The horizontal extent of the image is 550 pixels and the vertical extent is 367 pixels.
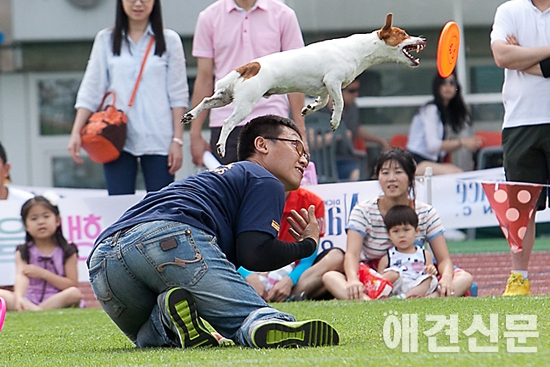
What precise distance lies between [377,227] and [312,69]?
3064 mm

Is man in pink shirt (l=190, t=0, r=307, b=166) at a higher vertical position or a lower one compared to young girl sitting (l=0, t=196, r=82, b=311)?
higher

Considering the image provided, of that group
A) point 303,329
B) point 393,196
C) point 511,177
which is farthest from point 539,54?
point 303,329

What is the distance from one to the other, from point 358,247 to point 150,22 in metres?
2.14

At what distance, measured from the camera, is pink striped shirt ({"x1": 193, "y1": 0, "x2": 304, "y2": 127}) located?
631 cm

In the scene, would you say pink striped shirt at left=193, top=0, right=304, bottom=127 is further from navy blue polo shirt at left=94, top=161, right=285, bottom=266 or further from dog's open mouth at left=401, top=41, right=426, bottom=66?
dog's open mouth at left=401, top=41, right=426, bottom=66

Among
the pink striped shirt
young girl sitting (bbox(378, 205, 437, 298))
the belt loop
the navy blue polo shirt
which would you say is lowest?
young girl sitting (bbox(378, 205, 437, 298))

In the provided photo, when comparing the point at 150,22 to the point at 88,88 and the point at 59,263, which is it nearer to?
the point at 88,88

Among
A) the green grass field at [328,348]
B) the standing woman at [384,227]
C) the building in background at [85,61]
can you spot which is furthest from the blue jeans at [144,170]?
the building in background at [85,61]

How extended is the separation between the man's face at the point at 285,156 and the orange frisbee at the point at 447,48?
81 centimetres

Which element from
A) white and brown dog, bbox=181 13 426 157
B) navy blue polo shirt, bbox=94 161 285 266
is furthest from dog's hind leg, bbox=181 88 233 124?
navy blue polo shirt, bbox=94 161 285 266

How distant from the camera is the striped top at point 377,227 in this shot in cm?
672

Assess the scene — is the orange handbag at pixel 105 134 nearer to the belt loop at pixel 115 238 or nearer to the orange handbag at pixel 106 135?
the orange handbag at pixel 106 135

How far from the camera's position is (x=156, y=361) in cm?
347

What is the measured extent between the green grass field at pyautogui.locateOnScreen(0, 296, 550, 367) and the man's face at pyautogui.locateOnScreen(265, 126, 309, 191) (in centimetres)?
71
